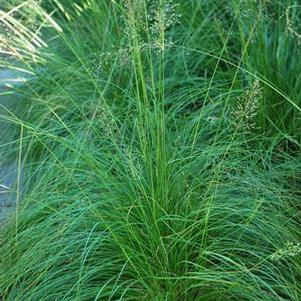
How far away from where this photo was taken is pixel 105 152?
3.04 metres

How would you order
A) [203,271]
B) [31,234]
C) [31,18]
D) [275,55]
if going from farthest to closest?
[31,18] < [275,55] < [31,234] < [203,271]

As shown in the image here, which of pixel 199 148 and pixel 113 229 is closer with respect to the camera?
pixel 113 229

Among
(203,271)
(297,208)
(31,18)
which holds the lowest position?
(297,208)

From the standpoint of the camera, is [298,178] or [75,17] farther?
[75,17]

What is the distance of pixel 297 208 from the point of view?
2814 mm

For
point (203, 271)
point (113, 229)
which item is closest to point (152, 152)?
point (113, 229)

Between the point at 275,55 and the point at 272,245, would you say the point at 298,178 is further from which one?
the point at 275,55

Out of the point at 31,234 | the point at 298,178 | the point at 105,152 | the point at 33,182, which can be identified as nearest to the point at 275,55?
the point at 298,178

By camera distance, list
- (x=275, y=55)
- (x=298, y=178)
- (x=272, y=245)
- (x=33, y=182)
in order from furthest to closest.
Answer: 1. (x=275, y=55)
2. (x=33, y=182)
3. (x=298, y=178)
4. (x=272, y=245)

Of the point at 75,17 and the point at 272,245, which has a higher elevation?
the point at 75,17

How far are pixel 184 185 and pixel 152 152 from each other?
18 centimetres

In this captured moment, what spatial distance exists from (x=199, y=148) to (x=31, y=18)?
72.9 inches

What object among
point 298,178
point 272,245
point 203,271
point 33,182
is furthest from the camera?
point 33,182

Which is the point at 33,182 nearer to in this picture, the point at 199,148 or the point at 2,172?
the point at 2,172
